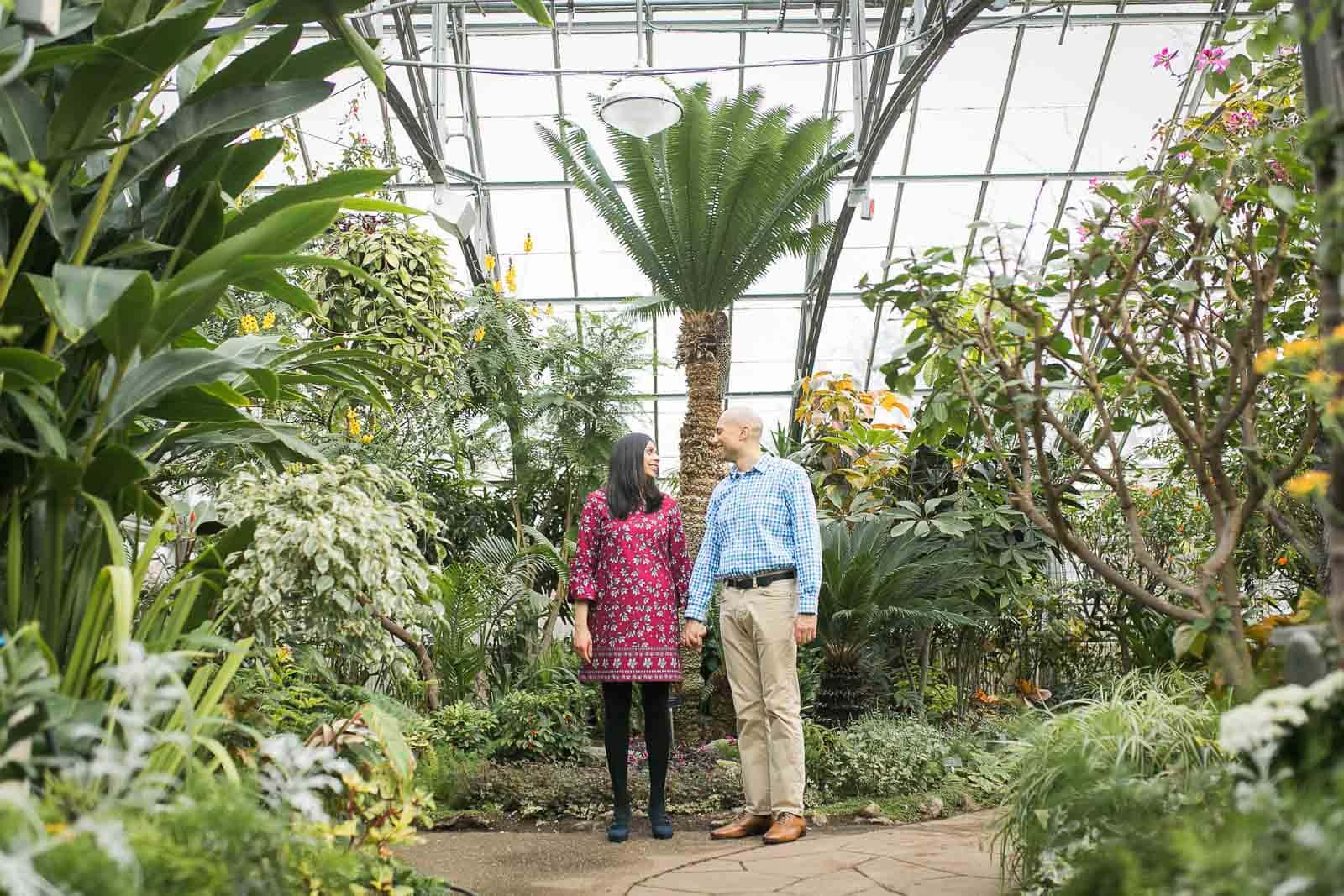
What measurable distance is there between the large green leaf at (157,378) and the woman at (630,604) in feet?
6.02

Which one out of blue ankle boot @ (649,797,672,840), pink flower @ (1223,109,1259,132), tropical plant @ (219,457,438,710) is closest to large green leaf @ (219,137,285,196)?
tropical plant @ (219,457,438,710)

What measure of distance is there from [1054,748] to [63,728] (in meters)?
2.10

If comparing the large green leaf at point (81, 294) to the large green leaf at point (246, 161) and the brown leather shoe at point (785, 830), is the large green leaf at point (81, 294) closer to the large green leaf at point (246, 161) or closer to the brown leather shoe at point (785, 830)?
the large green leaf at point (246, 161)

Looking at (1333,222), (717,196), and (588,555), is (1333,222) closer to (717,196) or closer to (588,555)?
(588,555)

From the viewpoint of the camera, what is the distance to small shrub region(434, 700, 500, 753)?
17.6 feet

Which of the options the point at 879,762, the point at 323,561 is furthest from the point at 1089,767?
the point at 879,762

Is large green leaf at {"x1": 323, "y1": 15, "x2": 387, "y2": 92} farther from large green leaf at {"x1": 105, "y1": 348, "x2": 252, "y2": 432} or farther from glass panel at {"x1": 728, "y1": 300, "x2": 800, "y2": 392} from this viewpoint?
glass panel at {"x1": 728, "y1": 300, "x2": 800, "y2": 392}

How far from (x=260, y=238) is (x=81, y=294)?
347 mm

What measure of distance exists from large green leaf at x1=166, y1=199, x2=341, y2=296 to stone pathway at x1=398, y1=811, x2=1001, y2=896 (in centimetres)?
194

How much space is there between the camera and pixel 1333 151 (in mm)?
1731

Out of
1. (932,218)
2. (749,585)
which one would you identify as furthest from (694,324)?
(932,218)

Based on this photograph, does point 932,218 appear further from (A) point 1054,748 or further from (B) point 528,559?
(A) point 1054,748

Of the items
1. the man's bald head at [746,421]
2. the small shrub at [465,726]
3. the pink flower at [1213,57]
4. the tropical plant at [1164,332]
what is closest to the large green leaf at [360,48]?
the tropical plant at [1164,332]

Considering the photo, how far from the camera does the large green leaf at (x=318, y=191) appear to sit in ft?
8.94
